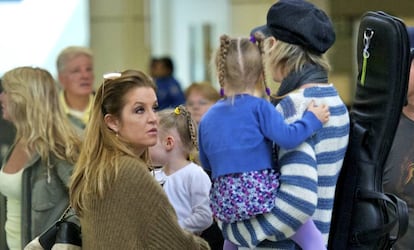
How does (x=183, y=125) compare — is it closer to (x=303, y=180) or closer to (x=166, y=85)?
(x=303, y=180)

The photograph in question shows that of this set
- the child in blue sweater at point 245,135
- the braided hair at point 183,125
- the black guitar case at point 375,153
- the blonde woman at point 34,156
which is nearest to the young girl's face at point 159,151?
the braided hair at point 183,125

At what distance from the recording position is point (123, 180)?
430 centimetres

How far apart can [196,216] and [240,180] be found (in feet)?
2.40

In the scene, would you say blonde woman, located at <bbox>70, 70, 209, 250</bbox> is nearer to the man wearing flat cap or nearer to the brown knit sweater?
the brown knit sweater

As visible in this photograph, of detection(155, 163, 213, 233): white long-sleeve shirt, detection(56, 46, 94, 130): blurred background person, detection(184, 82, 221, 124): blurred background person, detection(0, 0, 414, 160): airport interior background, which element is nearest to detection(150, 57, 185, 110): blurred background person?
detection(0, 0, 414, 160): airport interior background

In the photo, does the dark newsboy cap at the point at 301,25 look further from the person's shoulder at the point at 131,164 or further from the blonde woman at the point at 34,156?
the blonde woman at the point at 34,156

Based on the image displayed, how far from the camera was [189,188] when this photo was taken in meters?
5.34

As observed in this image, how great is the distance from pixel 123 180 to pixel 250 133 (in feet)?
1.94

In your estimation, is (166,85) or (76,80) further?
(166,85)

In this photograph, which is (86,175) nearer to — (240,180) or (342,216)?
(240,180)

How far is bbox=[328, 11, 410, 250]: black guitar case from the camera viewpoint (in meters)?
4.71

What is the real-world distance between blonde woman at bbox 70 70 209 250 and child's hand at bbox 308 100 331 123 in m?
0.66

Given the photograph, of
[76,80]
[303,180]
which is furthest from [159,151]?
[76,80]

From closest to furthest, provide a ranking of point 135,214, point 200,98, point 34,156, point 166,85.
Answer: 1. point 135,214
2. point 34,156
3. point 200,98
4. point 166,85
